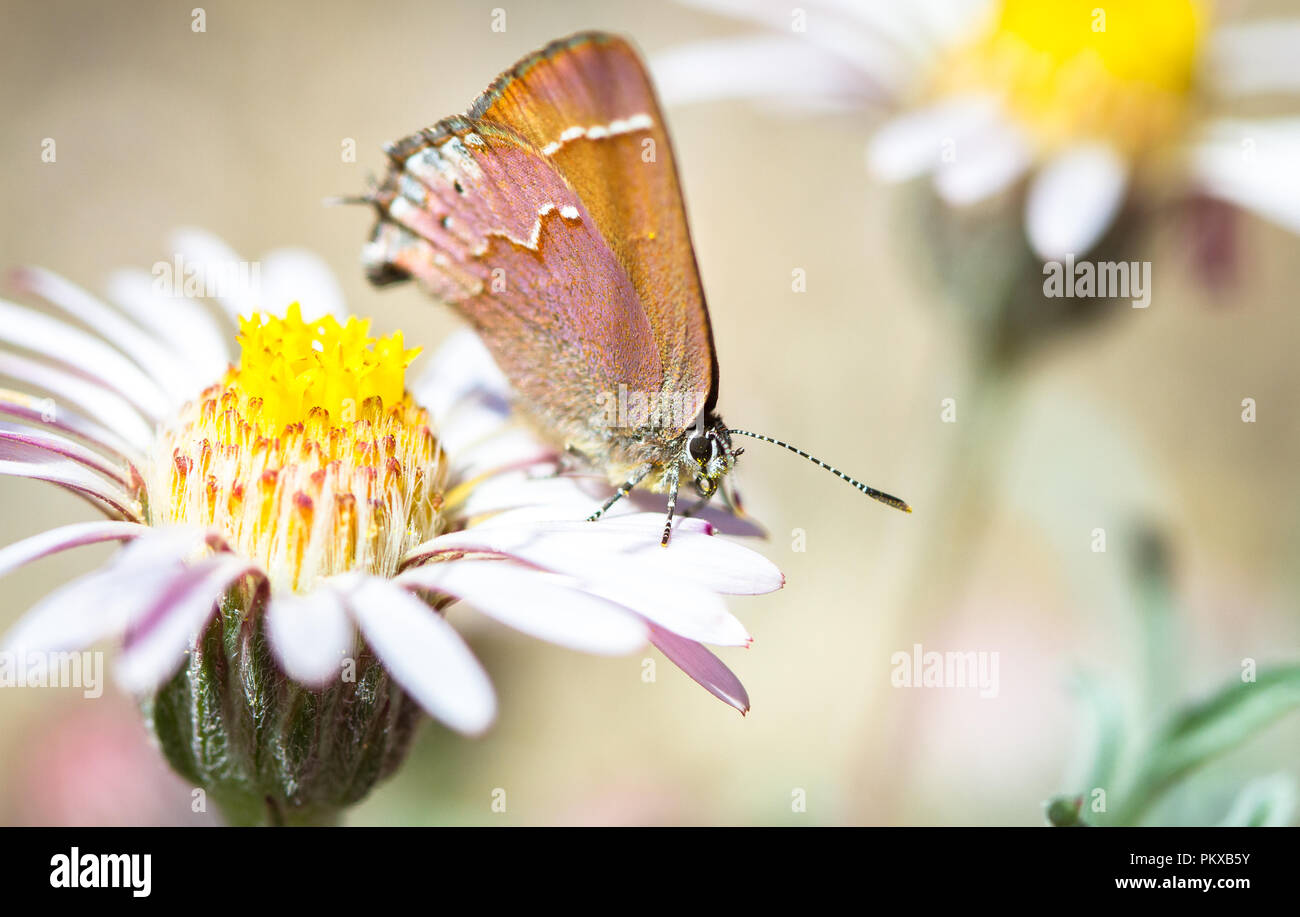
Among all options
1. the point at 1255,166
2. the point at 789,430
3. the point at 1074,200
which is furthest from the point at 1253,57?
the point at 789,430

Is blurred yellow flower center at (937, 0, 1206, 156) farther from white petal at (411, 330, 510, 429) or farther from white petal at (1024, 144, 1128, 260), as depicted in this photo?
white petal at (411, 330, 510, 429)

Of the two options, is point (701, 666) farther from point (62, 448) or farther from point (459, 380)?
point (459, 380)

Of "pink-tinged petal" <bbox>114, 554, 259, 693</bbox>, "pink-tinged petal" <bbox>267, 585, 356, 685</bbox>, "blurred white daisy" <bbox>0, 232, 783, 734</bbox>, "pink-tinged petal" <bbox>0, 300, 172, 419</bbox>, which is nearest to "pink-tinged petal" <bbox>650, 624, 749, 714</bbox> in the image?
"blurred white daisy" <bbox>0, 232, 783, 734</bbox>

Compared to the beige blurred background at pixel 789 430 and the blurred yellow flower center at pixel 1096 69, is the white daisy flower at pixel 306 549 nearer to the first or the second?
the beige blurred background at pixel 789 430

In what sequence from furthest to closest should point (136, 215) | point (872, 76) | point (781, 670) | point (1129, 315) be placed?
point (136, 215), point (781, 670), point (872, 76), point (1129, 315)
